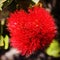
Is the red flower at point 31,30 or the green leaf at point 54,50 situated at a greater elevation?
the red flower at point 31,30

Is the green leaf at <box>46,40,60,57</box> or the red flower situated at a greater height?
the red flower

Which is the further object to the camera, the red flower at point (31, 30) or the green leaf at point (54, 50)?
the green leaf at point (54, 50)

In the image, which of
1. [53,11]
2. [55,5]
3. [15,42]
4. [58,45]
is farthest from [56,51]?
[15,42]

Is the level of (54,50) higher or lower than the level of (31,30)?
lower

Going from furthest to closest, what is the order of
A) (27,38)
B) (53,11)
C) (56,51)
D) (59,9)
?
(59,9) → (53,11) → (56,51) → (27,38)

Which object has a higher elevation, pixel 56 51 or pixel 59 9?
pixel 59 9

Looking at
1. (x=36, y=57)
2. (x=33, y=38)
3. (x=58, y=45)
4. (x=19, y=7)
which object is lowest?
(x=36, y=57)

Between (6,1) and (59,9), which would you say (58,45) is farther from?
(6,1)

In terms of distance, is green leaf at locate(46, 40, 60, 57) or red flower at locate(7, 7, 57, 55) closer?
red flower at locate(7, 7, 57, 55)
